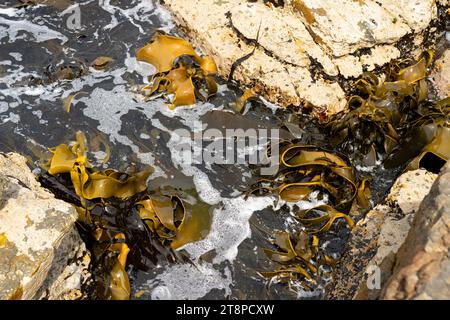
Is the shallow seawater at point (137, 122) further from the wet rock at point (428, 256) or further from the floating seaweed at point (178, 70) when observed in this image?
the wet rock at point (428, 256)

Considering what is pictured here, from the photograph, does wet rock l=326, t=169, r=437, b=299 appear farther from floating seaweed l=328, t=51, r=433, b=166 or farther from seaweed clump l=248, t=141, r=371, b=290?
floating seaweed l=328, t=51, r=433, b=166

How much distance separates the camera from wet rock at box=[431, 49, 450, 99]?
445 cm

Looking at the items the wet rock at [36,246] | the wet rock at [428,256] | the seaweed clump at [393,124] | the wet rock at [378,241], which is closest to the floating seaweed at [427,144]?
the seaweed clump at [393,124]

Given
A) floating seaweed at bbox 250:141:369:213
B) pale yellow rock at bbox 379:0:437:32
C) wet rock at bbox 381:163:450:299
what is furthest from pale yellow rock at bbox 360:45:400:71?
wet rock at bbox 381:163:450:299

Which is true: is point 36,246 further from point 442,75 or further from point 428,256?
point 442,75

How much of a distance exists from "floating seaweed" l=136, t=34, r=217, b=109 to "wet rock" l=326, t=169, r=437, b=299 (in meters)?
1.81

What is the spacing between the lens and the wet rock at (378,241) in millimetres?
2863

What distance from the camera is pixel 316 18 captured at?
4332 mm

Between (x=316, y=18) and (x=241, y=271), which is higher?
(x=316, y=18)

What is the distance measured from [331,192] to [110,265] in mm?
1713

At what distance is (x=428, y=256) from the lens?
2311mm

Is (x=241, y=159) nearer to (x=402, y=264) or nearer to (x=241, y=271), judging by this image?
(x=241, y=271)
